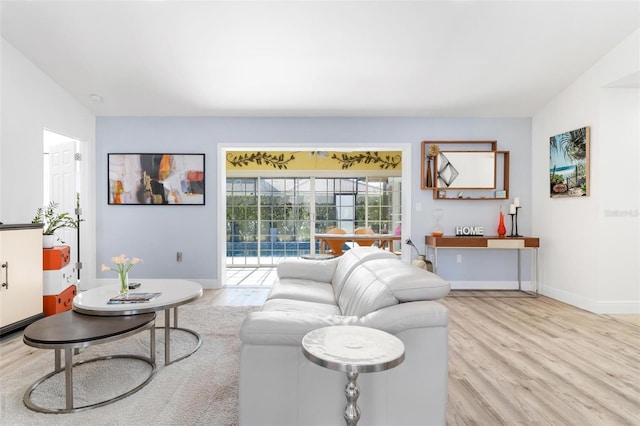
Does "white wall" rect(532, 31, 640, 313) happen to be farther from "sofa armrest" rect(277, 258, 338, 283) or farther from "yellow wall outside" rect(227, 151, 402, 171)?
"yellow wall outside" rect(227, 151, 402, 171)

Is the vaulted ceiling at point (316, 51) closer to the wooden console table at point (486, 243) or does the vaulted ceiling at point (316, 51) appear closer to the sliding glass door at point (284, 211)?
the wooden console table at point (486, 243)

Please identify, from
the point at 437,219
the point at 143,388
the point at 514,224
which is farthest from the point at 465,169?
the point at 143,388

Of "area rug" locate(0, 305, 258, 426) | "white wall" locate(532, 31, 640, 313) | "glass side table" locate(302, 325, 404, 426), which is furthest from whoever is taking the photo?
"white wall" locate(532, 31, 640, 313)

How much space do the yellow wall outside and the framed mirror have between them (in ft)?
6.58

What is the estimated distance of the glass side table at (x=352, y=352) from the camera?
4.06ft

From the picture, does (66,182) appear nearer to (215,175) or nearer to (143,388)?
(215,175)

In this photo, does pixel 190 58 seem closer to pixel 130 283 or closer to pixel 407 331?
pixel 130 283

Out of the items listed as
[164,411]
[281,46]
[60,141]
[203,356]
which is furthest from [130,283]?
[60,141]

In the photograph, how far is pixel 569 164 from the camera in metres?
4.27

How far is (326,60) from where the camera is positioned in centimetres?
380

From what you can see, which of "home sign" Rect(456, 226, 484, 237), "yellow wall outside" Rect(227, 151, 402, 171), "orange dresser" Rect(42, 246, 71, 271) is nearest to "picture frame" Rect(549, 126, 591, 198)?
"home sign" Rect(456, 226, 484, 237)

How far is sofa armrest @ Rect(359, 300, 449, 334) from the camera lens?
1.62 metres

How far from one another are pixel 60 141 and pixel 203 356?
173 inches

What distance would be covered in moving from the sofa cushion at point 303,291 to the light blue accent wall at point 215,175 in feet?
7.08
